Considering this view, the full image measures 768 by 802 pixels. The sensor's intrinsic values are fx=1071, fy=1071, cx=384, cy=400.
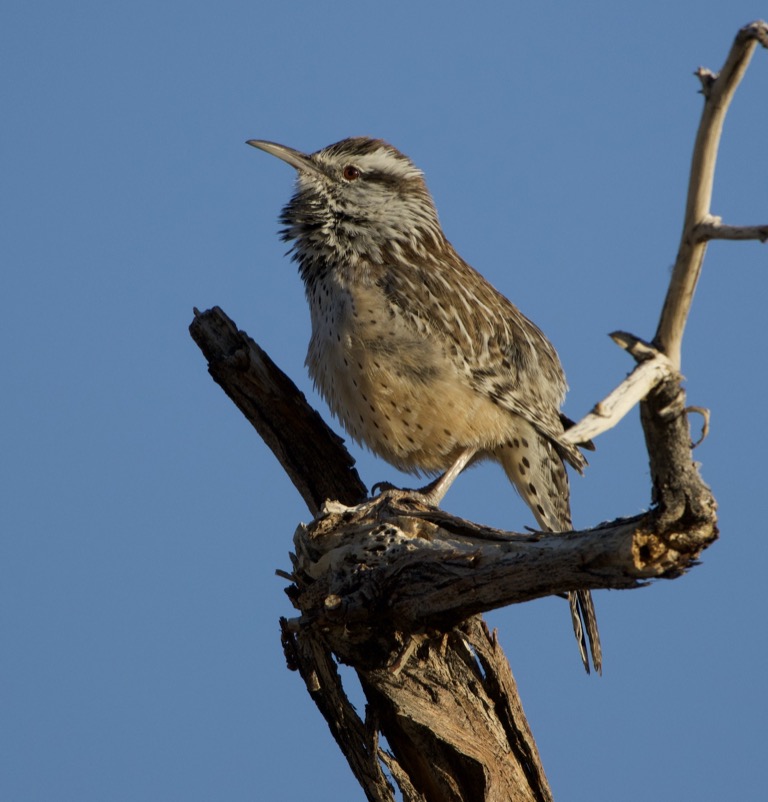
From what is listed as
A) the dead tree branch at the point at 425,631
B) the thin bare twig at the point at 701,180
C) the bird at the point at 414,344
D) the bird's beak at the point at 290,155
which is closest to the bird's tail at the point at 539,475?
the bird at the point at 414,344

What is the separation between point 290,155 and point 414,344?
A: 5.27ft

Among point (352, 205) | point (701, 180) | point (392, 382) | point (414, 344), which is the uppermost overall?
point (352, 205)

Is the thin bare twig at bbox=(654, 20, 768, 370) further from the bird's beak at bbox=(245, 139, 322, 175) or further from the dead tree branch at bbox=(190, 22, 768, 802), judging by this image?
the bird's beak at bbox=(245, 139, 322, 175)

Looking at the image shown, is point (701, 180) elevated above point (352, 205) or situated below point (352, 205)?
below

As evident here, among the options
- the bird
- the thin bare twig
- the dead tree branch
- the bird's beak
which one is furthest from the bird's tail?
the thin bare twig

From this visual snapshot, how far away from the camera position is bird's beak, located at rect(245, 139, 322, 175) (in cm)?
666

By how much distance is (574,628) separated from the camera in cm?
591

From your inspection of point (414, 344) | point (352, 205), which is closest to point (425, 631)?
point (414, 344)

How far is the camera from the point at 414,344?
5961 mm

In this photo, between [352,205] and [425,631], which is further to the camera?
[352,205]

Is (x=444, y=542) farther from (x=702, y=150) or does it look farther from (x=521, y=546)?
(x=702, y=150)

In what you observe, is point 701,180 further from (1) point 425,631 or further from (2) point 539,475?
(2) point 539,475

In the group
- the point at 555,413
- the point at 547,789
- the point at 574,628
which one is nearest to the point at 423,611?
the point at 547,789

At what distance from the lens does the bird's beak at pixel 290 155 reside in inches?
262
